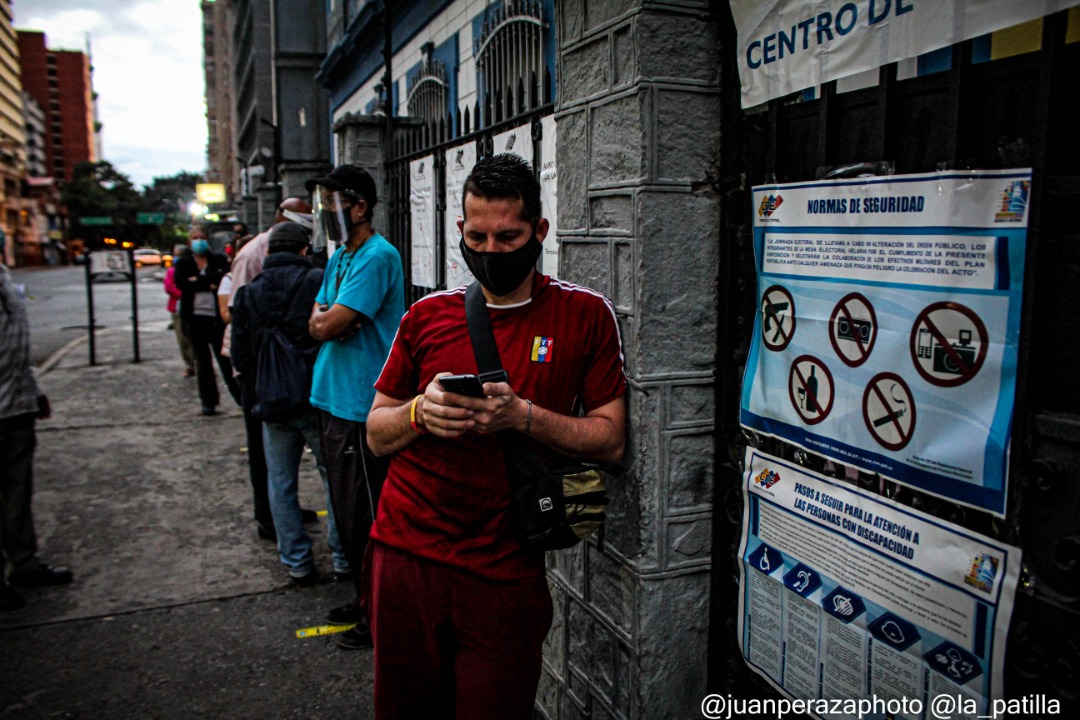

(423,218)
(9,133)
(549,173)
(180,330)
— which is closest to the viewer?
(549,173)

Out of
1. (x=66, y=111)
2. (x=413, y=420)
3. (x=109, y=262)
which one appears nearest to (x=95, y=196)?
(x=66, y=111)

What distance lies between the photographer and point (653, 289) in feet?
8.46

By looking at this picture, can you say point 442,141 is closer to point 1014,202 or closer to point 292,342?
point 292,342

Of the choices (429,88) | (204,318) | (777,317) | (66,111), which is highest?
(66,111)

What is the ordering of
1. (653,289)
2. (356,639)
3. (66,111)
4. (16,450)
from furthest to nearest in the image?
(66,111), (16,450), (356,639), (653,289)

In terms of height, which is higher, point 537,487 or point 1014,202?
point 1014,202

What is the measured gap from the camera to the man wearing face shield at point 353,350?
4.04m

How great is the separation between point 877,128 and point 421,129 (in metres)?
4.31

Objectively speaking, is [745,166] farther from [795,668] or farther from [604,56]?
[795,668]

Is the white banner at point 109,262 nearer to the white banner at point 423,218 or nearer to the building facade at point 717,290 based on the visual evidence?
the white banner at point 423,218

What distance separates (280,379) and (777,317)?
314cm

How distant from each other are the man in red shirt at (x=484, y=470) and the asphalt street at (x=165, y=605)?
64.2 inches

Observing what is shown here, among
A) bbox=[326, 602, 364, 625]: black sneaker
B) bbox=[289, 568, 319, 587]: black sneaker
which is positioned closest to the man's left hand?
bbox=[326, 602, 364, 625]: black sneaker

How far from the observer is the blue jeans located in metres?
4.78
